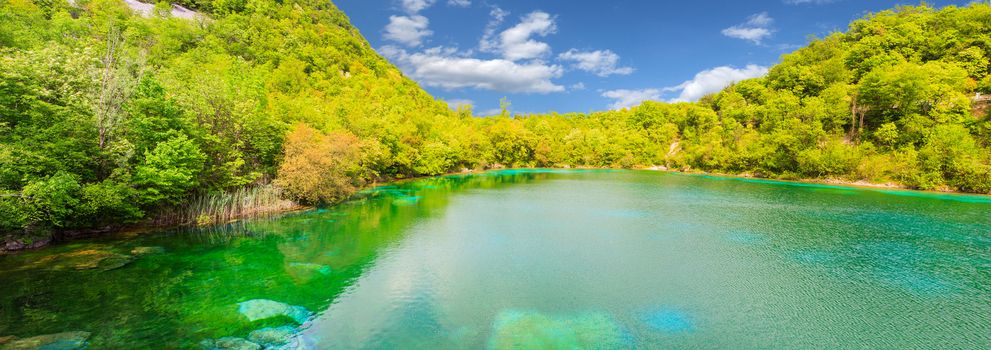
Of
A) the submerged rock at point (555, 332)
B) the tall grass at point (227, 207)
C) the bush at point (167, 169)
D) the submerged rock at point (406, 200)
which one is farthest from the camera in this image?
the submerged rock at point (406, 200)

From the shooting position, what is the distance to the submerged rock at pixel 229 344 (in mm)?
8219

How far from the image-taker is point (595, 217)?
83.7 ft

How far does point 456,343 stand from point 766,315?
8710 mm

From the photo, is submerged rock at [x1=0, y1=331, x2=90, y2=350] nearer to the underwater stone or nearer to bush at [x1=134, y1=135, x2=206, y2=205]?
bush at [x1=134, y1=135, x2=206, y2=205]

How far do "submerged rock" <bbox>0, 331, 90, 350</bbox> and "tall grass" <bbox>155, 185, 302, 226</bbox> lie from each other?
13.2m

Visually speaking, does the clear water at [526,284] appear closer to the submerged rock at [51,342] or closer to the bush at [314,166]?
the submerged rock at [51,342]

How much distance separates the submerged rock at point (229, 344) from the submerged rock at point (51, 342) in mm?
2465

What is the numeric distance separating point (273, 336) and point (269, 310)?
1.74 m

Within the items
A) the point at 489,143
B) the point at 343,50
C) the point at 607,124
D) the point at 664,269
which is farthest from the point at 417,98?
the point at 664,269

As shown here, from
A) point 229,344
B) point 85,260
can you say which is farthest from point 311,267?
point 85,260

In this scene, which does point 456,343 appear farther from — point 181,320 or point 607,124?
point 607,124

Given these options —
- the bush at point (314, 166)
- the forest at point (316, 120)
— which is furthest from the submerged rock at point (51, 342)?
the bush at point (314, 166)

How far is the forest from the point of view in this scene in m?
14.9

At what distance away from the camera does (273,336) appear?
29.2 feet
